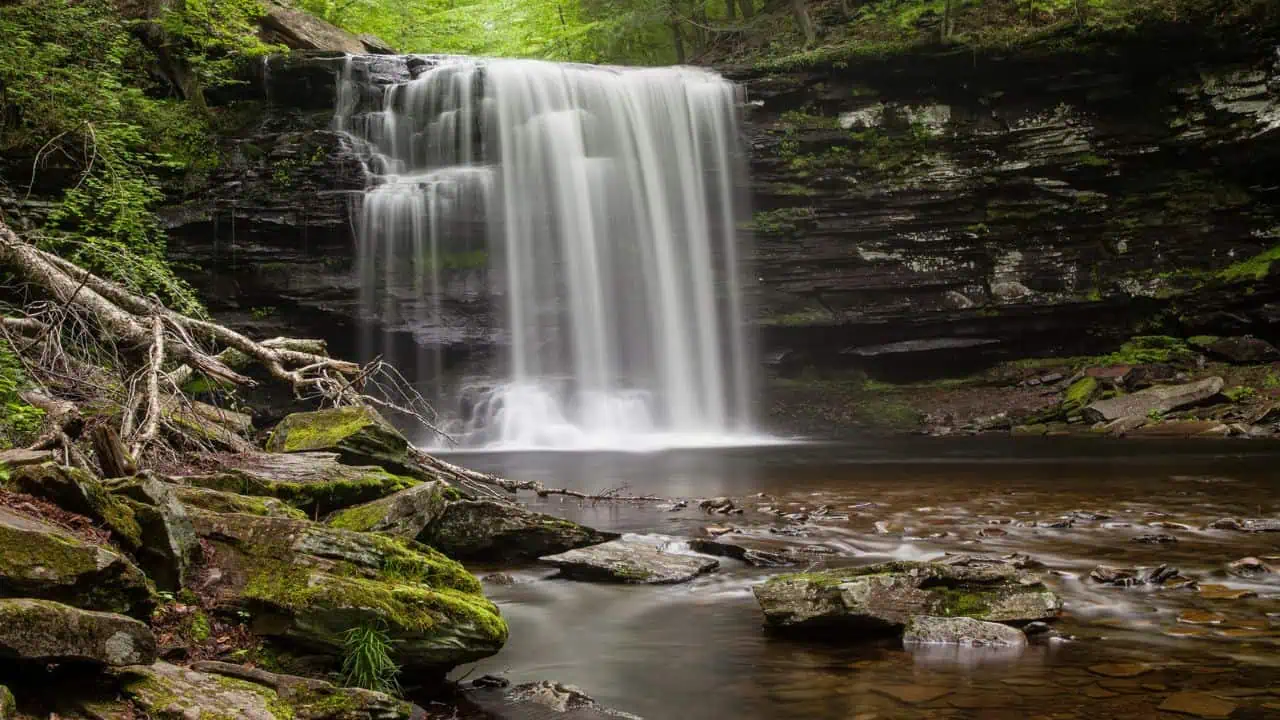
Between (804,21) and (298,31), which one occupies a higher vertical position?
(804,21)

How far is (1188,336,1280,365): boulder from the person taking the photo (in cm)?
2111

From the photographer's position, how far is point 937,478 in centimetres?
1355

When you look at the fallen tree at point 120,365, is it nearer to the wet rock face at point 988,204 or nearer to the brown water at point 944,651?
the brown water at point 944,651

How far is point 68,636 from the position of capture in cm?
309

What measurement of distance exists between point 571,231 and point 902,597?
18796 mm

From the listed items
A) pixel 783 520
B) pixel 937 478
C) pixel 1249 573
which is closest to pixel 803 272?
pixel 937 478

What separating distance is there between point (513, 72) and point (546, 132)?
1891 millimetres

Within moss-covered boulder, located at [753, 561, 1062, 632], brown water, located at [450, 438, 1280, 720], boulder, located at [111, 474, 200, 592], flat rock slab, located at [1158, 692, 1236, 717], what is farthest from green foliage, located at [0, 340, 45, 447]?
flat rock slab, located at [1158, 692, 1236, 717]

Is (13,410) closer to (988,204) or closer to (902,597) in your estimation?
(902,597)

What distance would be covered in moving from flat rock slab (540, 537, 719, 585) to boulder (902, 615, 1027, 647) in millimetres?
2214

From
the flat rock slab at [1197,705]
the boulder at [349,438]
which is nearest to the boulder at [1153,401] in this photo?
the boulder at [349,438]

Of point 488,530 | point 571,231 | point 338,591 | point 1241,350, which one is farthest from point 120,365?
point 1241,350

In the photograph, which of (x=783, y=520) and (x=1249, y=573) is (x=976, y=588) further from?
(x=783, y=520)

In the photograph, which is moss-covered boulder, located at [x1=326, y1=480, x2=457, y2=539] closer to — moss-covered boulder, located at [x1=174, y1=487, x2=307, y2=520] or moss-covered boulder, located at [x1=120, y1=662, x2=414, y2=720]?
moss-covered boulder, located at [x1=174, y1=487, x2=307, y2=520]
